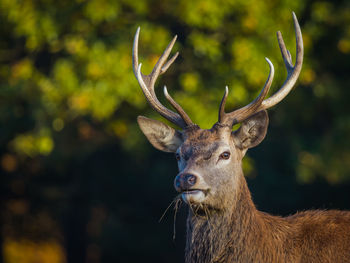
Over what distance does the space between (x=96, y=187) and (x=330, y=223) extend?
10.5 metres

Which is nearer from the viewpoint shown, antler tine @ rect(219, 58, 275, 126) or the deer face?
the deer face

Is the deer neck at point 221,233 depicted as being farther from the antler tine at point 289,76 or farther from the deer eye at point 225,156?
the antler tine at point 289,76

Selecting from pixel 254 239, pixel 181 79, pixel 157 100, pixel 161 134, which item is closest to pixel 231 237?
pixel 254 239

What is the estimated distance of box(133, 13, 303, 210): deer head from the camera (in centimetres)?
477

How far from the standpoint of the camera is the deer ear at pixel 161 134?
18.3ft

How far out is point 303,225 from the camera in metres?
5.23

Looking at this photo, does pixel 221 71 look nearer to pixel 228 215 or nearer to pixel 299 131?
pixel 299 131

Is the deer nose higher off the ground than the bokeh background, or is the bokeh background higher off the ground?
the bokeh background

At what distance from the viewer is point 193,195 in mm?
4699

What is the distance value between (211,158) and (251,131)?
56 centimetres

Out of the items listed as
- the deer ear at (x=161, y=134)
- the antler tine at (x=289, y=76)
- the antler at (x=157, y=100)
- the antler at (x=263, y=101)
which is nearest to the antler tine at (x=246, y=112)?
the antler at (x=263, y=101)

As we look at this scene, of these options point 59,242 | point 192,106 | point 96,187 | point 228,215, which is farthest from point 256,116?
point 59,242

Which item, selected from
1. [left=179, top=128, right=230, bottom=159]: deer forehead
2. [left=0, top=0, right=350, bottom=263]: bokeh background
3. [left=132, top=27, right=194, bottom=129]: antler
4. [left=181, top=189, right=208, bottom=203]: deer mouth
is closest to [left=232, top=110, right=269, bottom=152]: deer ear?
[left=179, top=128, right=230, bottom=159]: deer forehead

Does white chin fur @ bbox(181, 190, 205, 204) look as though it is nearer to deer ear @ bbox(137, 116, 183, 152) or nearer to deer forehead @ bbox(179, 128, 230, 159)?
deer forehead @ bbox(179, 128, 230, 159)
